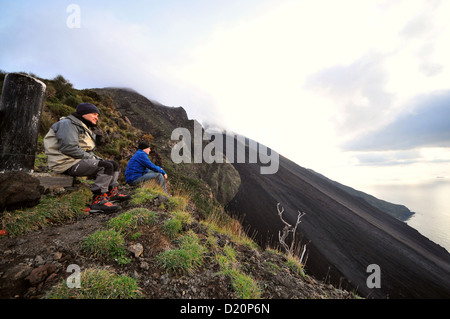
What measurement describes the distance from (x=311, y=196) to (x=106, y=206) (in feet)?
176

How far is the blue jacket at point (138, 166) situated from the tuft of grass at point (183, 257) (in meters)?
3.19

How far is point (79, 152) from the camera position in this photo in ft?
10.1

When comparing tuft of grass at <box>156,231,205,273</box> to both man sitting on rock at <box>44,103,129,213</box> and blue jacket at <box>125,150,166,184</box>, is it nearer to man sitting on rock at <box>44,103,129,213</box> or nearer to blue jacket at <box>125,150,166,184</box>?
man sitting on rock at <box>44,103,129,213</box>

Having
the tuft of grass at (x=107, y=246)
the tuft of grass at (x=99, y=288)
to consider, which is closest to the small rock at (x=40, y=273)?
the tuft of grass at (x=99, y=288)

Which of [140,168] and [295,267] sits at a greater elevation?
[140,168]

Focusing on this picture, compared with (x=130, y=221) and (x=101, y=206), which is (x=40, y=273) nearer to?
(x=130, y=221)

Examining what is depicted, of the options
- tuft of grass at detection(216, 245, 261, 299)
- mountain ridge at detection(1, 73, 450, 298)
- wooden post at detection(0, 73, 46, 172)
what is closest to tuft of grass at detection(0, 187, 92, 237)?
wooden post at detection(0, 73, 46, 172)

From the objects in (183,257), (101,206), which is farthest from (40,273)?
(101,206)

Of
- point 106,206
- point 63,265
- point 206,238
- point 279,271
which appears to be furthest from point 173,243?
point 279,271

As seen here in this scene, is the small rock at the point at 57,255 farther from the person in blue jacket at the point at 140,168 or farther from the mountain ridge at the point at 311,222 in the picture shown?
the mountain ridge at the point at 311,222

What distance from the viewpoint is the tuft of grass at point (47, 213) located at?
248 cm

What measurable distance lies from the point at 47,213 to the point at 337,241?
4600 cm
